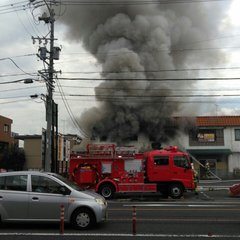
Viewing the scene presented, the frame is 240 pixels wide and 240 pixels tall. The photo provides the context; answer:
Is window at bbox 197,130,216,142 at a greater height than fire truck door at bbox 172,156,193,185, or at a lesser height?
greater

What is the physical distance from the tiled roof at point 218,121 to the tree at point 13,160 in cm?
2213

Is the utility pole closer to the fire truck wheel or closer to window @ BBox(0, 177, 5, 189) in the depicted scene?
the fire truck wheel

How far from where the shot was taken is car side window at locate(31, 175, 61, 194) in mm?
10523

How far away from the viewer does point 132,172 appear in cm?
2245

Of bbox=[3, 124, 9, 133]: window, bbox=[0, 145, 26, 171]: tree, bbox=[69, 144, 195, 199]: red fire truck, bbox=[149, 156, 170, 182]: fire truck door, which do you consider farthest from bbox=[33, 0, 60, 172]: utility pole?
bbox=[3, 124, 9, 133]: window

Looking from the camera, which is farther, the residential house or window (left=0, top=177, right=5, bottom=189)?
the residential house

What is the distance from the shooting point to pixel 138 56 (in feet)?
134

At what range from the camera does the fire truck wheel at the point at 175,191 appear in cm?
2205

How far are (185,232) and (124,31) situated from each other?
3295 centimetres

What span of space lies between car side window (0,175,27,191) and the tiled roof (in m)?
39.3

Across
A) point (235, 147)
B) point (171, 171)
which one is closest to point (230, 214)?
point (171, 171)

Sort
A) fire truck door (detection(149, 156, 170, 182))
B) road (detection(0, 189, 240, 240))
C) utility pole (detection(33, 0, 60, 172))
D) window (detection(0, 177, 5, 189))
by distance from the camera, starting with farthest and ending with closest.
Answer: utility pole (detection(33, 0, 60, 172)) < fire truck door (detection(149, 156, 170, 182)) < window (detection(0, 177, 5, 189)) < road (detection(0, 189, 240, 240))

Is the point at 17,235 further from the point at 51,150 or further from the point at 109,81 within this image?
the point at 109,81

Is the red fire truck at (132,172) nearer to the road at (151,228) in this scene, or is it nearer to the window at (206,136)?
the road at (151,228)
